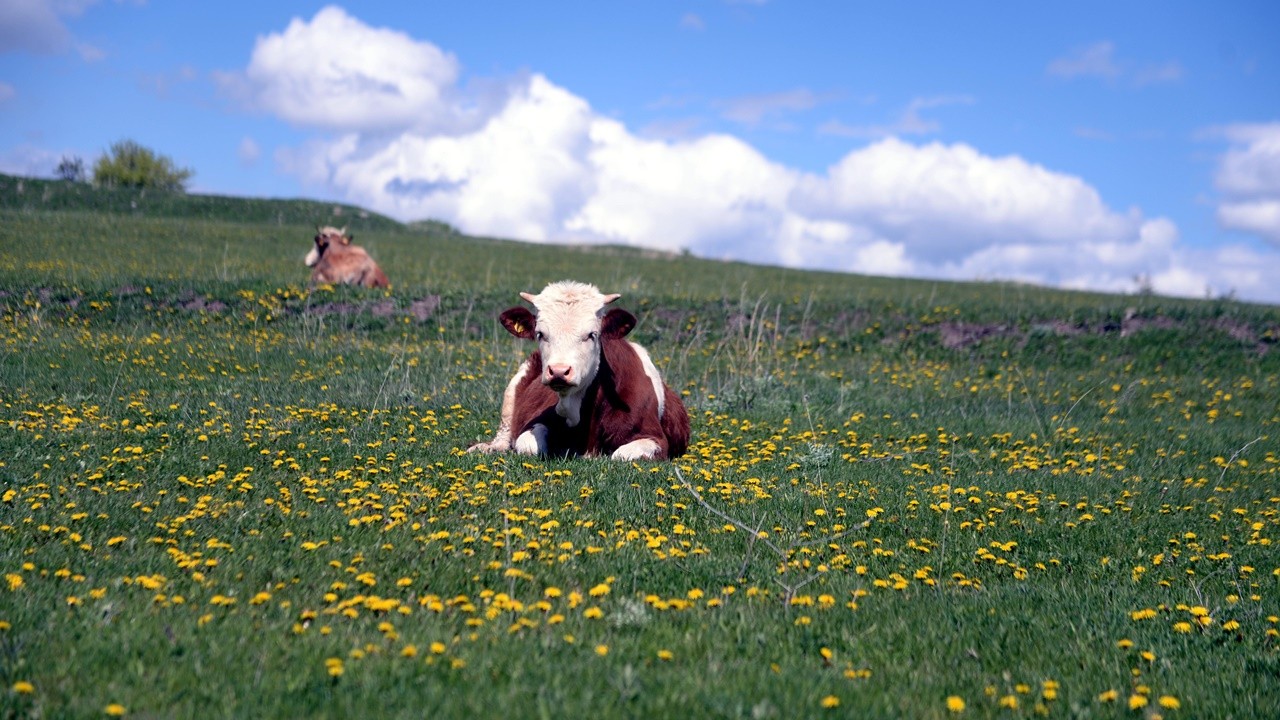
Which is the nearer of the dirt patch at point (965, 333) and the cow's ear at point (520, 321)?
the cow's ear at point (520, 321)

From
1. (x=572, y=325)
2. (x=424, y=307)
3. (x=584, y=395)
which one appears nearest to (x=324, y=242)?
(x=424, y=307)

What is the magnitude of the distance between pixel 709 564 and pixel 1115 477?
615 centimetres

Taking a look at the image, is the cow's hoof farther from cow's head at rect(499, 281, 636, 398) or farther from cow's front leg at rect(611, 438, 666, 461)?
cow's head at rect(499, 281, 636, 398)

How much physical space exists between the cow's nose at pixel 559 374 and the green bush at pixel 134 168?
88.0 meters

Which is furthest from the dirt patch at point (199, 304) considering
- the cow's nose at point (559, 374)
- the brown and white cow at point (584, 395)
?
the cow's nose at point (559, 374)

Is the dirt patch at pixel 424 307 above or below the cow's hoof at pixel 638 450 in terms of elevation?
above

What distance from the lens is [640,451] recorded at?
10.0m

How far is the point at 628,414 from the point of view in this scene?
10.5 metres

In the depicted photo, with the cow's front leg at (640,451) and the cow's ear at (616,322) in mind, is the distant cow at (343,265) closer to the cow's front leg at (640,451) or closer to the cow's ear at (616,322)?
the cow's ear at (616,322)

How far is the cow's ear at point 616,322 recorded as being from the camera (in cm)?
1021

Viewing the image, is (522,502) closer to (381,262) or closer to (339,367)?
(339,367)

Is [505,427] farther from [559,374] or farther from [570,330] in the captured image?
[559,374]

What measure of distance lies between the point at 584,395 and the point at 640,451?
34.0 inches

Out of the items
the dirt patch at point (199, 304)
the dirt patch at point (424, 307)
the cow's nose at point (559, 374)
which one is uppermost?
the cow's nose at point (559, 374)
